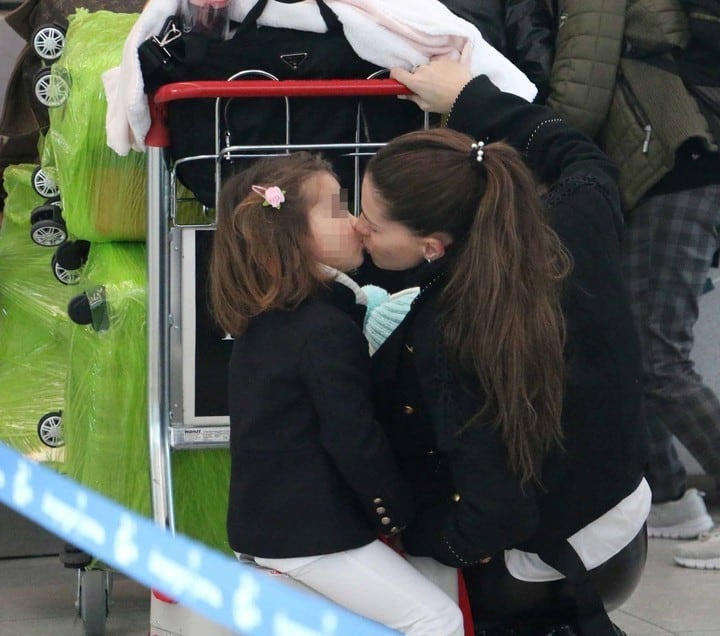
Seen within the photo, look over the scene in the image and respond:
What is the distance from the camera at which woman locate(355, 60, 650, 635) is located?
2057 millimetres

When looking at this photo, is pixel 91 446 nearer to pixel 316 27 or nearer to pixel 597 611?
pixel 316 27

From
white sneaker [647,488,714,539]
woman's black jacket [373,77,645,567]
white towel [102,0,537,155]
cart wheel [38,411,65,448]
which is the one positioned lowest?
white sneaker [647,488,714,539]

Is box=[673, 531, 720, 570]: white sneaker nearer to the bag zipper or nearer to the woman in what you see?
the bag zipper

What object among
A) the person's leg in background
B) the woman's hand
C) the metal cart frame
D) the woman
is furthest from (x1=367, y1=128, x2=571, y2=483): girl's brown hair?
the person's leg in background

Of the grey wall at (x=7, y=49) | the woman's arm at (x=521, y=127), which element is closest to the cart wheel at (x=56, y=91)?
the woman's arm at (x=521, y=127)

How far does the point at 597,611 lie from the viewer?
7.35 feet

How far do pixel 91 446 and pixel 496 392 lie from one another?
126 cm

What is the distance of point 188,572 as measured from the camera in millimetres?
1329

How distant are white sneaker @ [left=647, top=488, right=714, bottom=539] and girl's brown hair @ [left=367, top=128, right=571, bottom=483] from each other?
6.61 feet

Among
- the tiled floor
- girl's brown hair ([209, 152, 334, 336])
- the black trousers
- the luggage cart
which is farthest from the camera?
the tiled floor

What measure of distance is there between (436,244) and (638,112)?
1.83 meters

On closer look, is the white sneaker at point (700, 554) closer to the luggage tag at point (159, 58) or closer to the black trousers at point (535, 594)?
the black trousers at point (535, 594)

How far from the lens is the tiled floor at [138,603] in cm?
324

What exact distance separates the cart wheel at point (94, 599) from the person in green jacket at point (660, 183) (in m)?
1.57
